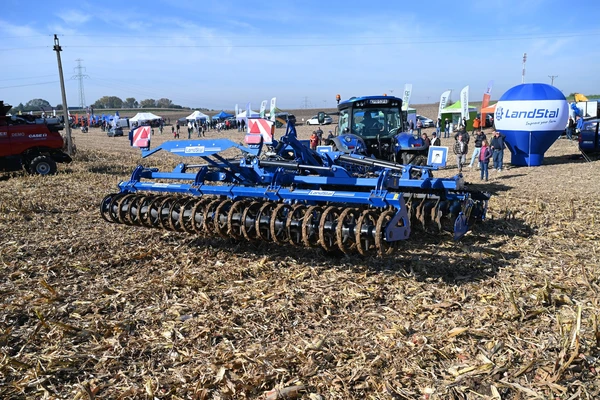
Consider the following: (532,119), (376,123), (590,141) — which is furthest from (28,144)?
(590,141)

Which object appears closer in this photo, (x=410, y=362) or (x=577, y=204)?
(x=410, y=362)

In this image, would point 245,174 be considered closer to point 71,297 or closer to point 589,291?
point 71,297

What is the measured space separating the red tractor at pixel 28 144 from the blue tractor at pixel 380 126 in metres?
8.07

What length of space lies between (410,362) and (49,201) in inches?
302

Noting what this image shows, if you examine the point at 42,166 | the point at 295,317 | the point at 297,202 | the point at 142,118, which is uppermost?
the point at 142,118

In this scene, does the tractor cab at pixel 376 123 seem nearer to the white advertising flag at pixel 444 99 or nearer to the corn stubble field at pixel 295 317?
the corn stubble field at pixel 295 317

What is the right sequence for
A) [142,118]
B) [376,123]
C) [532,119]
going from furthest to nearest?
[142,118]
[532,119]
[376,123]

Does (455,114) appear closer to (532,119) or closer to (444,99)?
(444,99)

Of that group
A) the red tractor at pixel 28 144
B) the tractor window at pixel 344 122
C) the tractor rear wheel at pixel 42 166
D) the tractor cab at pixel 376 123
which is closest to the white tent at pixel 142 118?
the red tractor at pixel 28 144

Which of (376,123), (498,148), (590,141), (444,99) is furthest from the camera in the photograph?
(444,99)

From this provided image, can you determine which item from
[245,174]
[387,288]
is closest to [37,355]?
[387,288]

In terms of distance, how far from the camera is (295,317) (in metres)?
4.00

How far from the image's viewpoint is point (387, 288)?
4578 mm

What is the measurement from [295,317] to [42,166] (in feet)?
36.7
